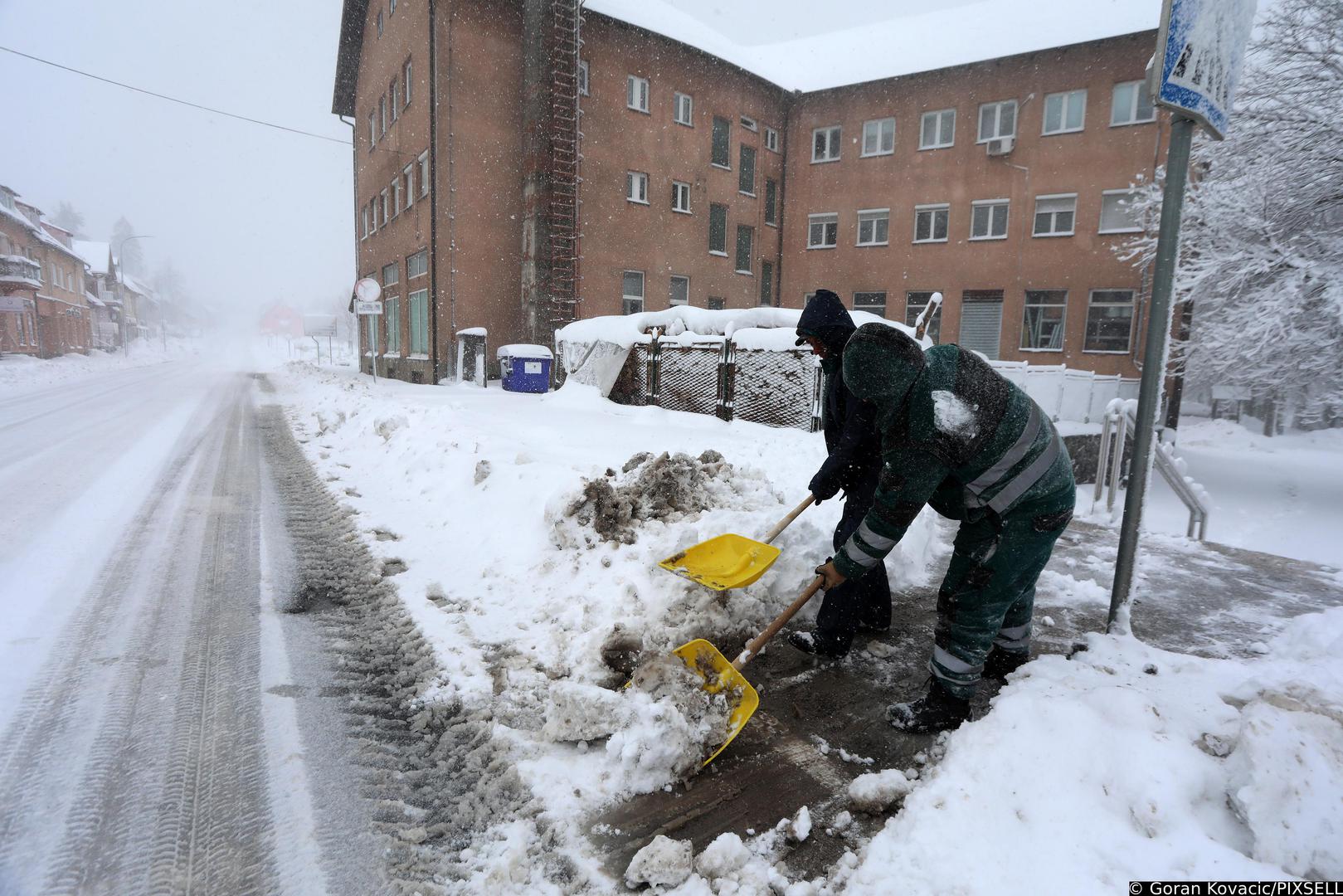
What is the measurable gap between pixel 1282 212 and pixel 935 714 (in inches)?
503

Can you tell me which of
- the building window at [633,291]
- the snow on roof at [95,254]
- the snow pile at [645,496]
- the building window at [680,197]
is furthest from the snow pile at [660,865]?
the snow on roof at [95,254]

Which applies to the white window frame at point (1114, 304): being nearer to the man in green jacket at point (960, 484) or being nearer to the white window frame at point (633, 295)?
the white window frame at point (633, 295)

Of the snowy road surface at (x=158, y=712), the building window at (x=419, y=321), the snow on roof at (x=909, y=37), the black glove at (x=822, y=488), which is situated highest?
the snow on roof at (x=909, y=37)

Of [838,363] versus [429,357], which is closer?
[838,363]

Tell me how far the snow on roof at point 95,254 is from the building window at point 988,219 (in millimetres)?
63447

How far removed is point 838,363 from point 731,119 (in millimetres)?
21648

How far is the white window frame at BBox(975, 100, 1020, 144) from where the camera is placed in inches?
792

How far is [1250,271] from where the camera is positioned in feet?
34.6

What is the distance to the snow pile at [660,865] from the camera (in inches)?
70.7

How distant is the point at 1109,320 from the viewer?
19062 millimetres

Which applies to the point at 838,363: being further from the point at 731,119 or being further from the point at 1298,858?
the point at 731,119

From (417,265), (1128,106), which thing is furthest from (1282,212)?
(417,265)

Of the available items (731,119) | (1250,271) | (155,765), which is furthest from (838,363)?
(731,119)

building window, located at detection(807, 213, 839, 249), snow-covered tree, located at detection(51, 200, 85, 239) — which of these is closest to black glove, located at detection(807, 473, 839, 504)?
building window, located at detection(807, 213, 839, 249)
